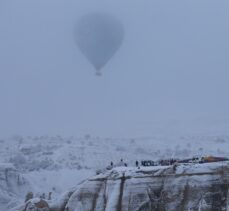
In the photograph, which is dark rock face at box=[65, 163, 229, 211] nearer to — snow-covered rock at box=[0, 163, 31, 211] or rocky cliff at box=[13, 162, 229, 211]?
rocky cliff at box=[13, 162, 229, 211]

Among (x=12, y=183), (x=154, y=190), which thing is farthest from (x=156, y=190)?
(x=12, y=183)

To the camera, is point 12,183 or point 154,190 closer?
point 154,190

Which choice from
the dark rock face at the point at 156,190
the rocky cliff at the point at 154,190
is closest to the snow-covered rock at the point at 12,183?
the rocky cliff at the point at 154,190

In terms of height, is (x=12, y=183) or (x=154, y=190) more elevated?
(x=12, y=183)

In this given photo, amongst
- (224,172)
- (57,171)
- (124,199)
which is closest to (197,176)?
(224,172)

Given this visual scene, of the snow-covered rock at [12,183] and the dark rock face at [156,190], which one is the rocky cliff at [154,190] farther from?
the snow-covered rock at [12,183]

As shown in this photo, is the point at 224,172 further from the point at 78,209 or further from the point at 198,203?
the point at 78,209

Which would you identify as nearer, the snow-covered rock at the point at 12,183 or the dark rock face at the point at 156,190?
the dark rock face at the point at 156,190

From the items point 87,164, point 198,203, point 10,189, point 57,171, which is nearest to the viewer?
A: point 198,203

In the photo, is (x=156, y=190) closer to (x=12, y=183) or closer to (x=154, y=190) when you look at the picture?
(x=154, y=190)
